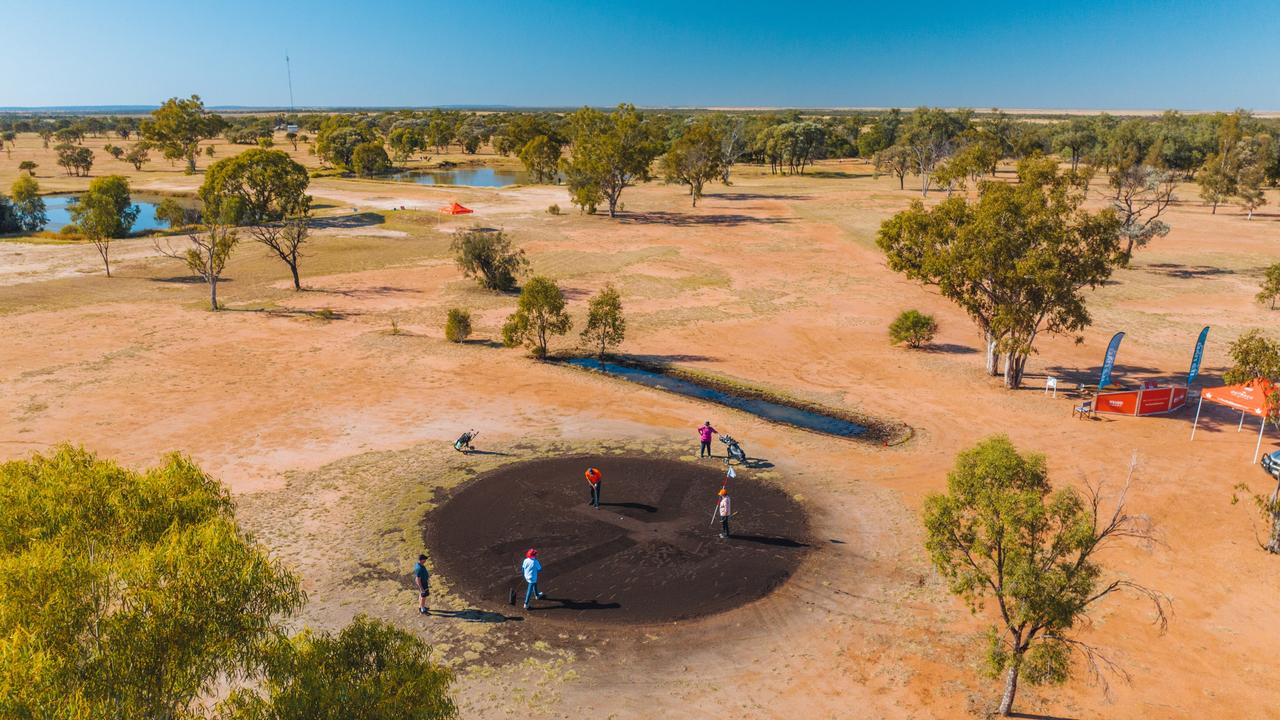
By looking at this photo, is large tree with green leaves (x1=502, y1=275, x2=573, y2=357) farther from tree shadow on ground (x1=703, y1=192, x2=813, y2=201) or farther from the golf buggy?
tree shadow on ground (x1=703, y1=192, x2=813, y2=201)

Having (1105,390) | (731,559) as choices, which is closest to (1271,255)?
(1105,390)

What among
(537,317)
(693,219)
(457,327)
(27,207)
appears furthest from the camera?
(693,219)

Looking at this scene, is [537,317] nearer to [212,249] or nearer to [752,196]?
[212,249]

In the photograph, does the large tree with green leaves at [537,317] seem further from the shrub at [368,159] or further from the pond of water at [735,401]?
the shrub at [368,159]

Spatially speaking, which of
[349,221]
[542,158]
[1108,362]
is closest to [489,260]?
[349,221]

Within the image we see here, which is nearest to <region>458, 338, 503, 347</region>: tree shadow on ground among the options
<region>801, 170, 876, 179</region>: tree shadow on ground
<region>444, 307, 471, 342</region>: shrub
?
<region>444, 307, 471, 342</region>: shrub
